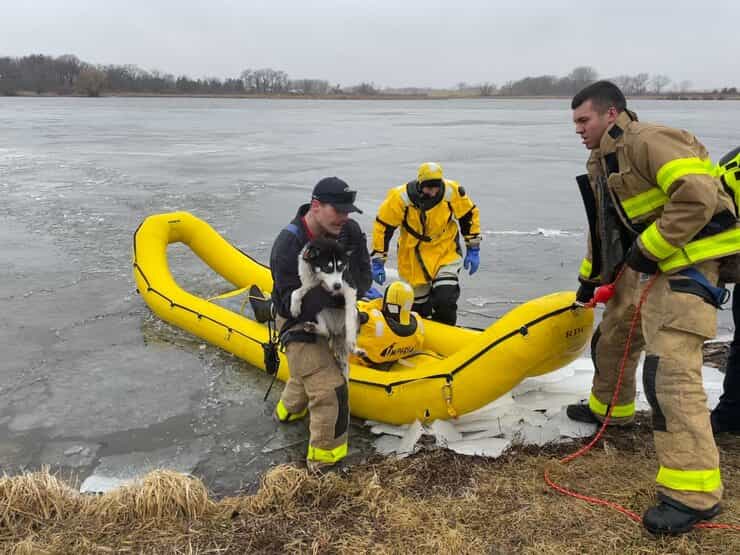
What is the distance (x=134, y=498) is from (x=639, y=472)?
2.43 m

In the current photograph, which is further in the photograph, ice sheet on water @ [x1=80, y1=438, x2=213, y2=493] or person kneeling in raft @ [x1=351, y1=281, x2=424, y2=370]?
person kneeling in raft @ [x1=351, y1=281, x2=424, y2=370]

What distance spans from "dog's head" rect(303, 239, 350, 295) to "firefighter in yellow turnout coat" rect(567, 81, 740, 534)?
1.30 m

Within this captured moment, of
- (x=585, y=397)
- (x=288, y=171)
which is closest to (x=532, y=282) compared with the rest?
(x=585, y=397)

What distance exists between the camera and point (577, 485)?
119 inches

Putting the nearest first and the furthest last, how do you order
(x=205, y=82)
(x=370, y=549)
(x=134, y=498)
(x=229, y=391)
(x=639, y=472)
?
(x=370, y=549) → (x=134, y=498) → (x=639, y=472) → (x=229, y=391) → (x=205, y=82)

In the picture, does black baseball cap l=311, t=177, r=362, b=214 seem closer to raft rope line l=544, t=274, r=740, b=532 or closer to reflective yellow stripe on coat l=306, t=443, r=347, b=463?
reflective yellow stripe on coat l=306, t=443, r=347, b=463

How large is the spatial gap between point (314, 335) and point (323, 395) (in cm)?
32

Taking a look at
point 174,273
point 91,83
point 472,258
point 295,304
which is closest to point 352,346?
point 295,304

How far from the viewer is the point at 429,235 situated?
466 cm

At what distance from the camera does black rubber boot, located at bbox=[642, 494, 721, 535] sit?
8.41 feet

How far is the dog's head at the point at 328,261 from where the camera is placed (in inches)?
115

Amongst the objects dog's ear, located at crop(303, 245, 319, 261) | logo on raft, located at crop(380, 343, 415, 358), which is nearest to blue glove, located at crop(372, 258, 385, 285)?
logo on raft, located at crop(380, 343, 415, 358)

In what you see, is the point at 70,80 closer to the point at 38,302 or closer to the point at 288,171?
the point at 288,171

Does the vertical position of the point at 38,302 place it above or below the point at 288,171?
below
